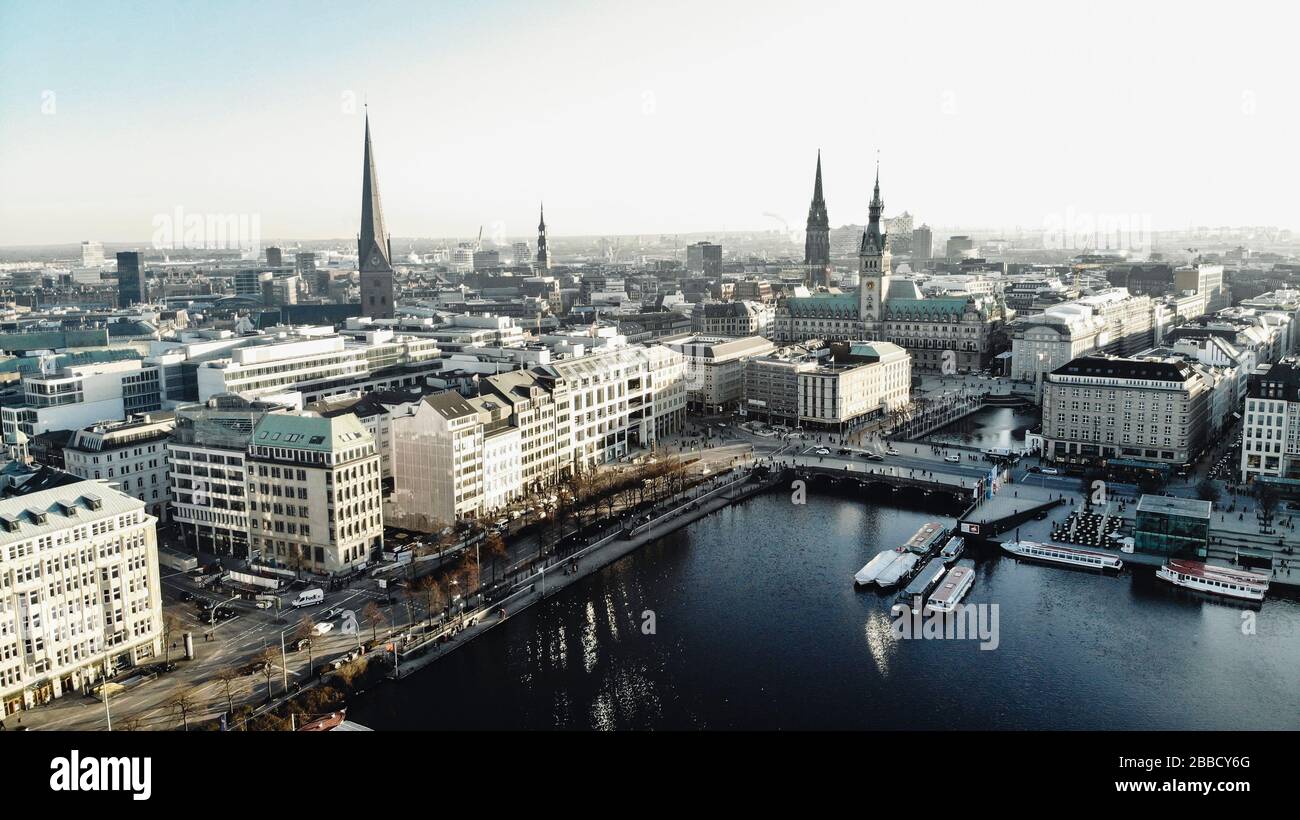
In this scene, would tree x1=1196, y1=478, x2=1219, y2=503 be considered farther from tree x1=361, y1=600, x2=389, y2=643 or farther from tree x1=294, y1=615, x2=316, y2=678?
tree x1=294, y1=615, x2=316, y2=678

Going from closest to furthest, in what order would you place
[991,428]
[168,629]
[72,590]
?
[72,590]
[168,629]
[991,428]

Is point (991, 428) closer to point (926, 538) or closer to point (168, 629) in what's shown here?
point (926, 538)

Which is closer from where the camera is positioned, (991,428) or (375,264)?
(991,428)

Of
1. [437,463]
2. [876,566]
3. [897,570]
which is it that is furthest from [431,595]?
[897,570]

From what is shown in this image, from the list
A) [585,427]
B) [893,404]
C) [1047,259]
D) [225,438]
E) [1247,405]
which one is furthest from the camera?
[1047,259]

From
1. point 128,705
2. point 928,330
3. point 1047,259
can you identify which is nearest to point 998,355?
point 928,330
